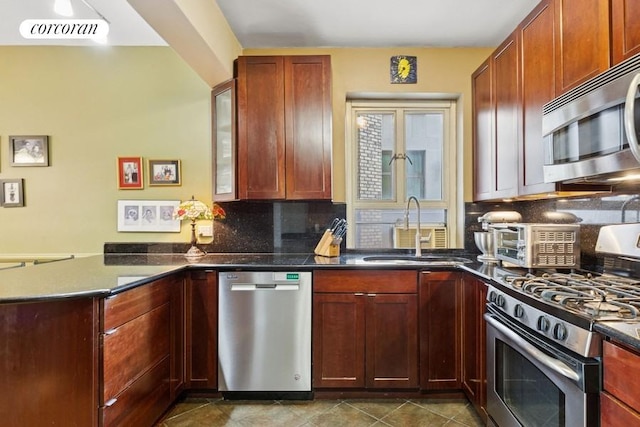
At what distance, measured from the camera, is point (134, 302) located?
1.83 metres

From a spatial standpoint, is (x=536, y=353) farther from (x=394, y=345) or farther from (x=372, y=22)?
(x=372, y=22)

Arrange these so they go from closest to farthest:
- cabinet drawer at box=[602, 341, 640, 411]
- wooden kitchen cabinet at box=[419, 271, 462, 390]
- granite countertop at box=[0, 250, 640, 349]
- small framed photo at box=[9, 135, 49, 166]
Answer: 1. cabinet drawer at box=[602, 341, 640, 411]
2. granite countertop at box=[0, 250, 640, 349]
3. wooden kitchen cabinet at box=[419, 271, 462, 390]
4. small framed photo at box=[9, 135, 49, 166]

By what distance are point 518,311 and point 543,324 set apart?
0.18 m

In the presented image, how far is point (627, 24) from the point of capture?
4.44ft

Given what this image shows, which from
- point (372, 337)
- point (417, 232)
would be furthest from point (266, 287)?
point (417, 232)

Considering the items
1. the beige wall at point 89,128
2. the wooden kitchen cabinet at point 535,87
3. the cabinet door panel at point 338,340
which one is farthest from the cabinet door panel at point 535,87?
the beige wall at point 89,128

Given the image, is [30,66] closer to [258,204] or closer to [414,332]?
[258,204]

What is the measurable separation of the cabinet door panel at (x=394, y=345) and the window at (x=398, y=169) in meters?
0.82

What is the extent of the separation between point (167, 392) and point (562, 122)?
2.55m

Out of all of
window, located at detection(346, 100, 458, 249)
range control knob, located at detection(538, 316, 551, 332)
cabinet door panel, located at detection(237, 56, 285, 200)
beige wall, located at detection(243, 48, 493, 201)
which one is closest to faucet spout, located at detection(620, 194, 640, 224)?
range control knob, located at detection(538, 316, 551, 332)

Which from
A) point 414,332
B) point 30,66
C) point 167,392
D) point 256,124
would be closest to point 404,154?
point 256,124

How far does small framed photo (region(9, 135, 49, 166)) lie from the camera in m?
2.95

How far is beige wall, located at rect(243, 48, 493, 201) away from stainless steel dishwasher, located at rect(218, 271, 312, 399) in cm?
99

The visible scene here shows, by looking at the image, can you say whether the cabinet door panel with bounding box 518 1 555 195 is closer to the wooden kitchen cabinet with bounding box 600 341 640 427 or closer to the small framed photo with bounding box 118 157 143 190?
the wooden kitchen cabinet with bounding box 600 341 640 427
